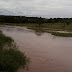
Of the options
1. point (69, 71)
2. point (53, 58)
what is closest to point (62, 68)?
point (69, 71)

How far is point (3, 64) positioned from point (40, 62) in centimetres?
342

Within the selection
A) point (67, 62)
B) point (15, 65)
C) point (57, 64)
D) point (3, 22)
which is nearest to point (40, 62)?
point (57, 64)

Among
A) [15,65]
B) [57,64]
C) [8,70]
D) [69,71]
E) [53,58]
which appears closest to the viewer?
[8,70]

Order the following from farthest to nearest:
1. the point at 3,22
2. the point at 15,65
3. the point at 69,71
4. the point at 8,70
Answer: the point at 3,22 < the point at 69,71 < the point at 15,65 < the point at 8,70

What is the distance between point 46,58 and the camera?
12.1 metres

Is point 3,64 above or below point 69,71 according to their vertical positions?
above

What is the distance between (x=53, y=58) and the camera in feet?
39.7

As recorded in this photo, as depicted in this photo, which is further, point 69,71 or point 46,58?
point 46,58

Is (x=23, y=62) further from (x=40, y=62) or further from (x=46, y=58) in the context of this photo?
(x=46, y=58)

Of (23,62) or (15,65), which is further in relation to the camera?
(23,62)

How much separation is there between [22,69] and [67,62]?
362cm

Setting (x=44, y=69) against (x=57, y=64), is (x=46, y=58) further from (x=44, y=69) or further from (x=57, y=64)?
(x=44, y=69)

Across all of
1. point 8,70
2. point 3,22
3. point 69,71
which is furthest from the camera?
point 3,22

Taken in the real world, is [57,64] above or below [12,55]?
below
